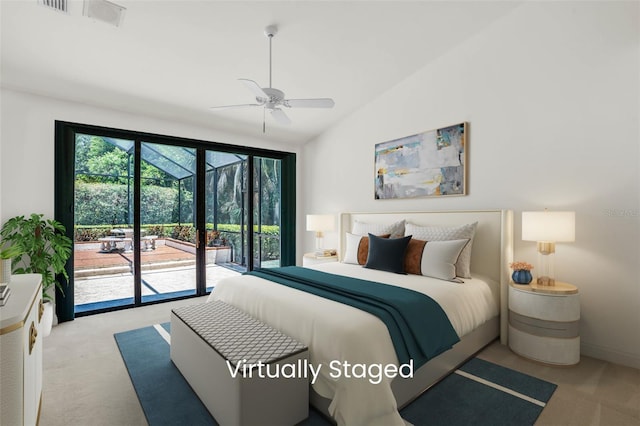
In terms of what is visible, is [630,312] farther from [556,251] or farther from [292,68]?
[292,68]

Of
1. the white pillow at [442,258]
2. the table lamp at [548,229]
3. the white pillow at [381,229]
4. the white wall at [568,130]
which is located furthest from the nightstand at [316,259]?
the table lamp at [548,229]

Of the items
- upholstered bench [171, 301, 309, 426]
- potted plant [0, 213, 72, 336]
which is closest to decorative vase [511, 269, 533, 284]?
upholstered bench [171, 301, 309, 426]

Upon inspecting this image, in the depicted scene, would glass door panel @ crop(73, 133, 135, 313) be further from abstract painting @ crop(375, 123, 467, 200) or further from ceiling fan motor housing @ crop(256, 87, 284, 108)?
abstract painting @ crop(375, 123, 467, 200)

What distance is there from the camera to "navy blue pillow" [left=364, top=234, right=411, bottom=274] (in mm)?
3088

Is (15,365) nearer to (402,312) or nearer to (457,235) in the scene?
(402,312)

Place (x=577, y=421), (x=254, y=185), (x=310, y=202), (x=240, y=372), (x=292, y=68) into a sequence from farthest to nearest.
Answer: (x=310, y=202), (x=254, y=185), (x=292, y=68), (x=577, y=421), (x=240, y=372)

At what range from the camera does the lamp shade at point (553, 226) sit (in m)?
2.50

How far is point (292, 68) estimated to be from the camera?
11.1 ft

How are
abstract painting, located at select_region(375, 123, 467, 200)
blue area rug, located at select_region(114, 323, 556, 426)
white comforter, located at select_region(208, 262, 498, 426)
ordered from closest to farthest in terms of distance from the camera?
white comforter, located at select_region(208, 262, 498, 426) < blue area rug, located at select_region(114, 323, 556, 426) < abstract painting, located at select_region(375, 123, 467, 200)

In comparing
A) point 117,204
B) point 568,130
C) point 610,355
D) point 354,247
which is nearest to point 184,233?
point 117,204

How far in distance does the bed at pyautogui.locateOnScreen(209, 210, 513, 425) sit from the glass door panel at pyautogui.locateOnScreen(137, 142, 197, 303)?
6.11 feet

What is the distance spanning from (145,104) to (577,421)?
4757 mm

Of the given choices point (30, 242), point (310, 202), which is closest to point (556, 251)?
point (310, 202)

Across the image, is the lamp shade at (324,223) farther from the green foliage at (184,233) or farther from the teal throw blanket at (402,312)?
the teal throw blanket at (402,312)
